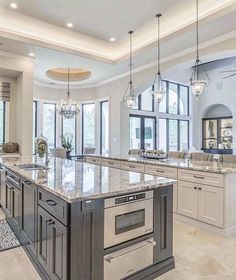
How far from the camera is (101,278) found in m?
1.95

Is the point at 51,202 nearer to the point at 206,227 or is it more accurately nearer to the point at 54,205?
the point at 54,205

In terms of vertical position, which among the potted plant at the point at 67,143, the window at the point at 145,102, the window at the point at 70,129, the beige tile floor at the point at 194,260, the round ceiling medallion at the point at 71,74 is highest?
the round ceiling medallion at the point at 71,74

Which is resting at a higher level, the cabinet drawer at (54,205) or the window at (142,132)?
the window at (142,132)

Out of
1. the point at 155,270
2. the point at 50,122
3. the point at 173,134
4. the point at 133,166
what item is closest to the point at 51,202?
the point at 155,270

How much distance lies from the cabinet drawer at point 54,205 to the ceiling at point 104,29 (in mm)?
3543

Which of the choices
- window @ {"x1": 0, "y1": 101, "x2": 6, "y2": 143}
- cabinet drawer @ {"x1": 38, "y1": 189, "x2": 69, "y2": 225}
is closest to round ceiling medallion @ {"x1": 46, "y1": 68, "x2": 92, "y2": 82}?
window @ {"x1": 0, "y1": 101, "x2": 6, "y2": 143}

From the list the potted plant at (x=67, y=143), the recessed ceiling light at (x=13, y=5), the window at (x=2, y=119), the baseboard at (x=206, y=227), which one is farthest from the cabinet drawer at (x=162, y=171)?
the potted plant at (x=67, y=143)

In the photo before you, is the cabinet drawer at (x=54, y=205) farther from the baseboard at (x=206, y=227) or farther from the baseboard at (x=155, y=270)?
the baseboard at (x=206, y=227)

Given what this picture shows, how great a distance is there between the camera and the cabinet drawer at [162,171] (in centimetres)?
405

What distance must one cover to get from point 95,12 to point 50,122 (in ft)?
19.8

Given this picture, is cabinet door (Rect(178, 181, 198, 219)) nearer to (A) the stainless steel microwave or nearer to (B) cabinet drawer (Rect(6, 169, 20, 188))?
(A) the stainless steel microwave

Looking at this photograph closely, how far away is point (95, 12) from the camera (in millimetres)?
4523

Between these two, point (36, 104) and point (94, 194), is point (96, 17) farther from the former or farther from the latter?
point (36, 104)

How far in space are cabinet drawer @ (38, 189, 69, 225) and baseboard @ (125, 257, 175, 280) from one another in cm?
87
